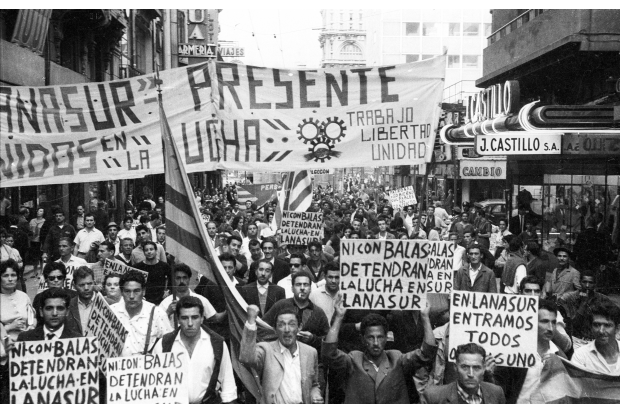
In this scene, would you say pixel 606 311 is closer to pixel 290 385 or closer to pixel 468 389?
pixel 468 389

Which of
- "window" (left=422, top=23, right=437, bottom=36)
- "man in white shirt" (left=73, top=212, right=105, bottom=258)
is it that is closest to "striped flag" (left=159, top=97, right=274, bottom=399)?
"man in white shirt" (left=73, top=212, right=105, bottom=258)

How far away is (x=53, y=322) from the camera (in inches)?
256

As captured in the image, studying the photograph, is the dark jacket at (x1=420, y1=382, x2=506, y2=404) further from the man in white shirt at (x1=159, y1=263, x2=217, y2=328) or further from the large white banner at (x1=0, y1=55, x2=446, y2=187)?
the large white banner at (x1=0, y1=55, x2=446, y2=187)

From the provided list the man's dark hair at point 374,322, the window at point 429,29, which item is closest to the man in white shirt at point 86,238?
the man's dark hair at point 374,322

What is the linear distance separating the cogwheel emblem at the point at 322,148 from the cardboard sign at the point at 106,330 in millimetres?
2687

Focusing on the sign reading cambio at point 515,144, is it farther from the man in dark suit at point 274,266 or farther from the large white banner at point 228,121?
the large white banner at point 228,121

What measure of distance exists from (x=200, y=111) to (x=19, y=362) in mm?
3376

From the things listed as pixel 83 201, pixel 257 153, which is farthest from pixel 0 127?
pixel 83 201

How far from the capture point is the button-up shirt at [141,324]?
6.95 m

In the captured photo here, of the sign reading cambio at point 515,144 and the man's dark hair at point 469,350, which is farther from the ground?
the sign reading cambio at point 515,144

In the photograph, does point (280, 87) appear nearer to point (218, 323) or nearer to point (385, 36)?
point (218, 323)

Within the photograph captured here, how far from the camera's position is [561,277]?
10.1 metres

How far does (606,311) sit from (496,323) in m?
0.90

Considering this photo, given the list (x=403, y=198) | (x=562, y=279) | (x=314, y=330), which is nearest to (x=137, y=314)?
(x=314, y=330)
